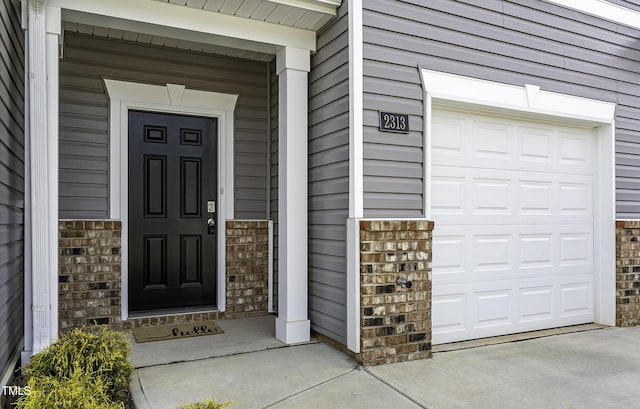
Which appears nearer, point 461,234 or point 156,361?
point 156,361

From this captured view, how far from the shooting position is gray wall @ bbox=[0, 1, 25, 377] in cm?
259

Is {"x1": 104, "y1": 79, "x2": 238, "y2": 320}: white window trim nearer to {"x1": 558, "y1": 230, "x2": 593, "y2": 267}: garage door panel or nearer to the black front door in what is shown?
the black front door

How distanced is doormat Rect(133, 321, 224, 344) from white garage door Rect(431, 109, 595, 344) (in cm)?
187

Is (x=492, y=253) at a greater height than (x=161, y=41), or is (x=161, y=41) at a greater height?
(x=161, y=41)

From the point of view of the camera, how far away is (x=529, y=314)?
4094mm

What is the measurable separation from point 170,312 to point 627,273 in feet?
13.9

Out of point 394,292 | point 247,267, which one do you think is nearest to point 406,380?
point 394,292

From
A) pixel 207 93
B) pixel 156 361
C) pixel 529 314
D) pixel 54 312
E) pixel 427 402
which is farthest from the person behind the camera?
pixel 207 93

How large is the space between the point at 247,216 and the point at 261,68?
1459 millimetres

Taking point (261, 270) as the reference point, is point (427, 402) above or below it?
below

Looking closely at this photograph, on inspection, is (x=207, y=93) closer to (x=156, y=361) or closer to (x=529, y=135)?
(x=156, y=361)

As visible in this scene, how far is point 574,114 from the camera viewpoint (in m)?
4.16

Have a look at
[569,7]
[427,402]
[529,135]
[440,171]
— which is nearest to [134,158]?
[440,171]

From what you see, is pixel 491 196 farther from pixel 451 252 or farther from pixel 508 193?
pixel 451 252
